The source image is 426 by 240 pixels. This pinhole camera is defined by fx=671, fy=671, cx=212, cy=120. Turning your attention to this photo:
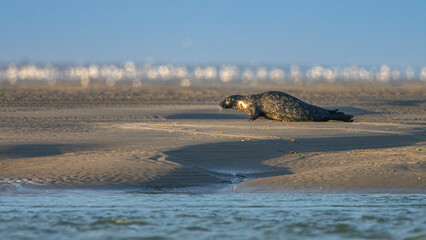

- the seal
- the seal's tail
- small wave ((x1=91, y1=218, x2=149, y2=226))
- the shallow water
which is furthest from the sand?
small wave ((x1=91, y1=218, x2=149, y2=226))

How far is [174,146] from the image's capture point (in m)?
13.6

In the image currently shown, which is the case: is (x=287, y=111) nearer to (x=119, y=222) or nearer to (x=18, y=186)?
(x=18, y=186)

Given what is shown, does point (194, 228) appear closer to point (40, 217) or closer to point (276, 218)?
point (276, 218)

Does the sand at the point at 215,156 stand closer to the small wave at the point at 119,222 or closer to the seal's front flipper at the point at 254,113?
the seal's front flipper at the point at 254,113

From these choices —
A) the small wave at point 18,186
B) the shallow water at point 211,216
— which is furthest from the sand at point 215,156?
the shallow water at point 211,216

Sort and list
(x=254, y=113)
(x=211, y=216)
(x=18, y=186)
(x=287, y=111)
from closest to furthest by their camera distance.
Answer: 1. (x=211, y=216)
2. (x=18, y=186)
3. (x=287, y=111)
4. (x=254, y=113)

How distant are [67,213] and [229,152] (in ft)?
17.5

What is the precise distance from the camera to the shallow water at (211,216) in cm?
736

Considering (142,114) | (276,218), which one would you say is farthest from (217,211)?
(142,114)

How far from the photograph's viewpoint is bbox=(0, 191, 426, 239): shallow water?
736cm

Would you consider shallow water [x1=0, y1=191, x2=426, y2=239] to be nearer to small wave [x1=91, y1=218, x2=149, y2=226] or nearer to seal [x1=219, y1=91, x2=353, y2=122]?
small wave [x1=91, y1=218, x2=149, y2=226]

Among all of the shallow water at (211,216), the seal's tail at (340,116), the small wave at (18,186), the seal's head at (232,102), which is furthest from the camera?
the seal's head at (232,102)

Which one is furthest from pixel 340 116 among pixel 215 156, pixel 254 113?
pixel 215 156

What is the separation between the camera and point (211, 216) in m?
8.12
